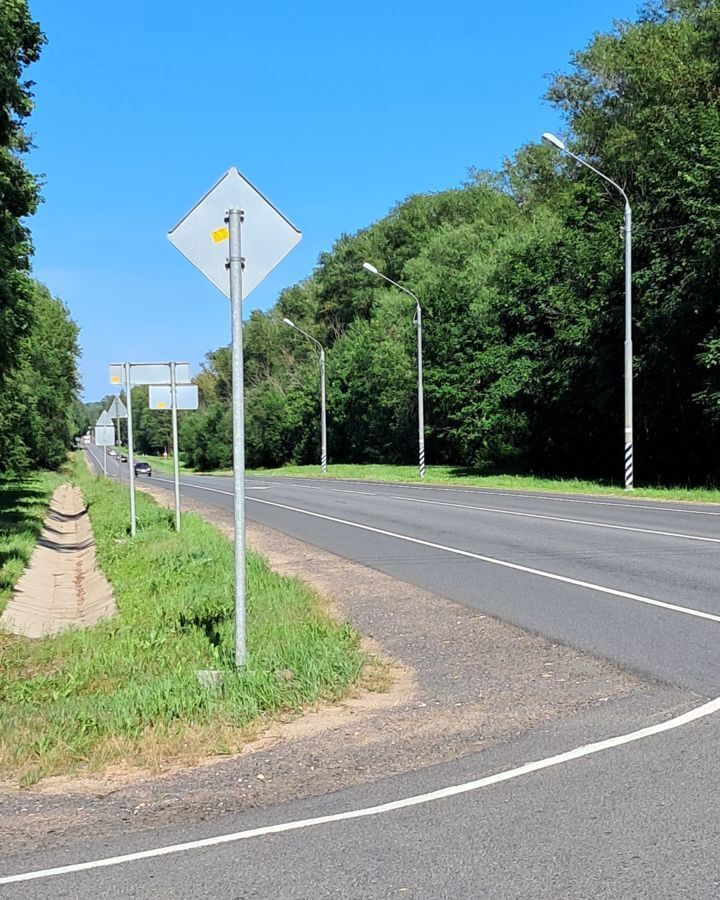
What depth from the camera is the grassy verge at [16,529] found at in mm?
15477

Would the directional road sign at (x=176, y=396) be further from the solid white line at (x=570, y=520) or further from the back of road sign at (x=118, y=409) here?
the solid white line at (x=570, y=520)

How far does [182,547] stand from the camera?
52.1 feet

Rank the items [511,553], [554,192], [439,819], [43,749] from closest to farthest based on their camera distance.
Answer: [439,819], [43,749], [511,553], [554,192]

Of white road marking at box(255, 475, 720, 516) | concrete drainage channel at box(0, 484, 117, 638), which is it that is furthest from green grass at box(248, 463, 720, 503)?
concrete drainage channel at box(0, 484, 117, 638)

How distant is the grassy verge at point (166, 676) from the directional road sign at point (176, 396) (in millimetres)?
6945

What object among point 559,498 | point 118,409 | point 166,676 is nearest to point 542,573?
point 166,676

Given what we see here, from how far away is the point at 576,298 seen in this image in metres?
40.1

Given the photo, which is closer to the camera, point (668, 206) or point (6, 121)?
point (6, 121)

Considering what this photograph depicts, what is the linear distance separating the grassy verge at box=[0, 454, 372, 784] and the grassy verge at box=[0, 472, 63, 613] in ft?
11.5

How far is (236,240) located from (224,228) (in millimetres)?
136

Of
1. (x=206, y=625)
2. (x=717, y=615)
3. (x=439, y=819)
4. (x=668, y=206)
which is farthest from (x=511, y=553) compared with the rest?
(x=668, y=206)

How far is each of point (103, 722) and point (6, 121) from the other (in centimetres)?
1469

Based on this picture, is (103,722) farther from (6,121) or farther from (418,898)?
(6,121)

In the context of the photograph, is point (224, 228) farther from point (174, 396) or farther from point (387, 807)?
point (174, 396)
